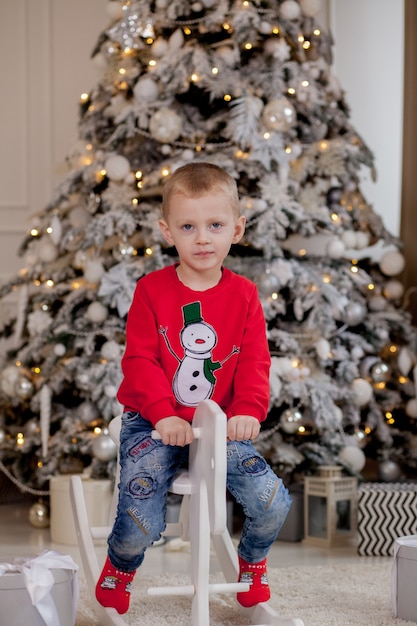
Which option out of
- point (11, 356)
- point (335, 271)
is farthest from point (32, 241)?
point (335, 271)

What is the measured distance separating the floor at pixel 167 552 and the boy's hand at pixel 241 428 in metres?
0.95

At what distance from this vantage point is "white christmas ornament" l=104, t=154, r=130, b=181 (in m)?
3.29

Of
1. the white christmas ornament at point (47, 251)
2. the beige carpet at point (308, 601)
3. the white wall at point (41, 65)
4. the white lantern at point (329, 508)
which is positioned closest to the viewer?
the beige carpet at point (308, 601)

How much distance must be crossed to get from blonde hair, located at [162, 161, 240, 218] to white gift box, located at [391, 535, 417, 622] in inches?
34.1

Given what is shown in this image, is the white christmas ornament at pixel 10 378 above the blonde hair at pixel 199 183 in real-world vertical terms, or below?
below

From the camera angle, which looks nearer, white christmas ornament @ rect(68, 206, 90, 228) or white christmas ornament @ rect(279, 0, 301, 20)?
white christmas ornament @ rect(279, 0, 301, 20)

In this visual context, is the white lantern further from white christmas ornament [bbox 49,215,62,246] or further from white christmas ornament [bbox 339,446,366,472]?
white christmas ornament [bbox 49,215,62,246]

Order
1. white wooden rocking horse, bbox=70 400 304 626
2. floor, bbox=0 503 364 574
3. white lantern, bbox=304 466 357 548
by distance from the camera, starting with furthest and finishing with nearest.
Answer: white lantern, bbox=304 466 357 548
floor, bbox=0 503 364 574
white wooden rocking horse, bbox=70 400 304 626

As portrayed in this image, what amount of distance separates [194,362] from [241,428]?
0.61 ft

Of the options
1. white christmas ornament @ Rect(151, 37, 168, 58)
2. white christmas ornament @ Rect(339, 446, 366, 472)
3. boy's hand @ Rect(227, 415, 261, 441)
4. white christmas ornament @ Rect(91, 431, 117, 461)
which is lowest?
white christmas ornament @ Rect(339, 446, 366, 472)

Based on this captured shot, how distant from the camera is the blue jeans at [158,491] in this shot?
1954mm

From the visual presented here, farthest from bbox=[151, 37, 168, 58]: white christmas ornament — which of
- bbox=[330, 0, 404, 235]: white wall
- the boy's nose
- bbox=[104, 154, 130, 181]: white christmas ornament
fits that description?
the boy's nose

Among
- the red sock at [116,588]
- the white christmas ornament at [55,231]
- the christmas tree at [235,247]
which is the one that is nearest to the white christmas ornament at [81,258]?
the christmas tree at [235,247]

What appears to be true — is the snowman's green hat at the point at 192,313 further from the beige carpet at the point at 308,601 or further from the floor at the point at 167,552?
the floor at the point at 167,552
